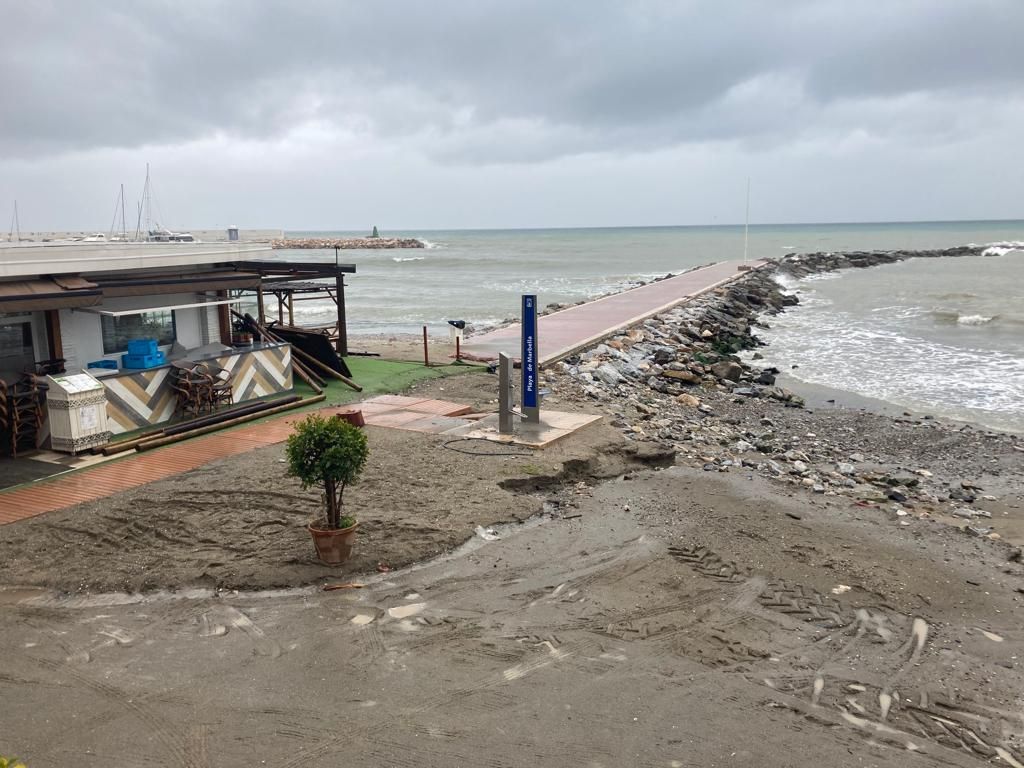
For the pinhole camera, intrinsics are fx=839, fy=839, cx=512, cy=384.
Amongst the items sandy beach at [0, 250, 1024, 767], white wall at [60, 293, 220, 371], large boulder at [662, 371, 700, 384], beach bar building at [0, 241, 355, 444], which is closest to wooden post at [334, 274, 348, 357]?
beach bar building at [0, 241, 355, 444]

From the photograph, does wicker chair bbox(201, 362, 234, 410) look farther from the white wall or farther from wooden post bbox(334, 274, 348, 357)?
wooden post bbox(334, 274, 348, 357)

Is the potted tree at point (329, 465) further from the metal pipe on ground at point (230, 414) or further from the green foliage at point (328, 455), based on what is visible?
the metal pipe on ground at point (230, 414)

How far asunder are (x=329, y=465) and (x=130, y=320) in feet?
25.2

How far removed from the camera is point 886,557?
8.48 metres

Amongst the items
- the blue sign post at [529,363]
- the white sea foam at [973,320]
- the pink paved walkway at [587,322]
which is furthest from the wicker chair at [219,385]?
the white sea foam at [973,320]

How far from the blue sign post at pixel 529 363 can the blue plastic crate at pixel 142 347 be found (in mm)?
5765

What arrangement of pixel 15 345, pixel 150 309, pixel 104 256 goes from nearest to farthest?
pixel 15 345 → pixel 104 256 → pixel 150 309

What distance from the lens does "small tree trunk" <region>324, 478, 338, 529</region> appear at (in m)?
7.93

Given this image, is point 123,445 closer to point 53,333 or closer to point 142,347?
point 142,347

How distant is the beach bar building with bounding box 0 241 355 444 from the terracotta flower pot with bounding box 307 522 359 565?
5.54 metres

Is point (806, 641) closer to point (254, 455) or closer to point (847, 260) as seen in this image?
point (254, 455)

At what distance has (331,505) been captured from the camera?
7.93m

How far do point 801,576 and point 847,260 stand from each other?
243 ft

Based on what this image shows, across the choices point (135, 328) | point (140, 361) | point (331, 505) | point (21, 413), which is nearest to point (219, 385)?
point (140, 361)
